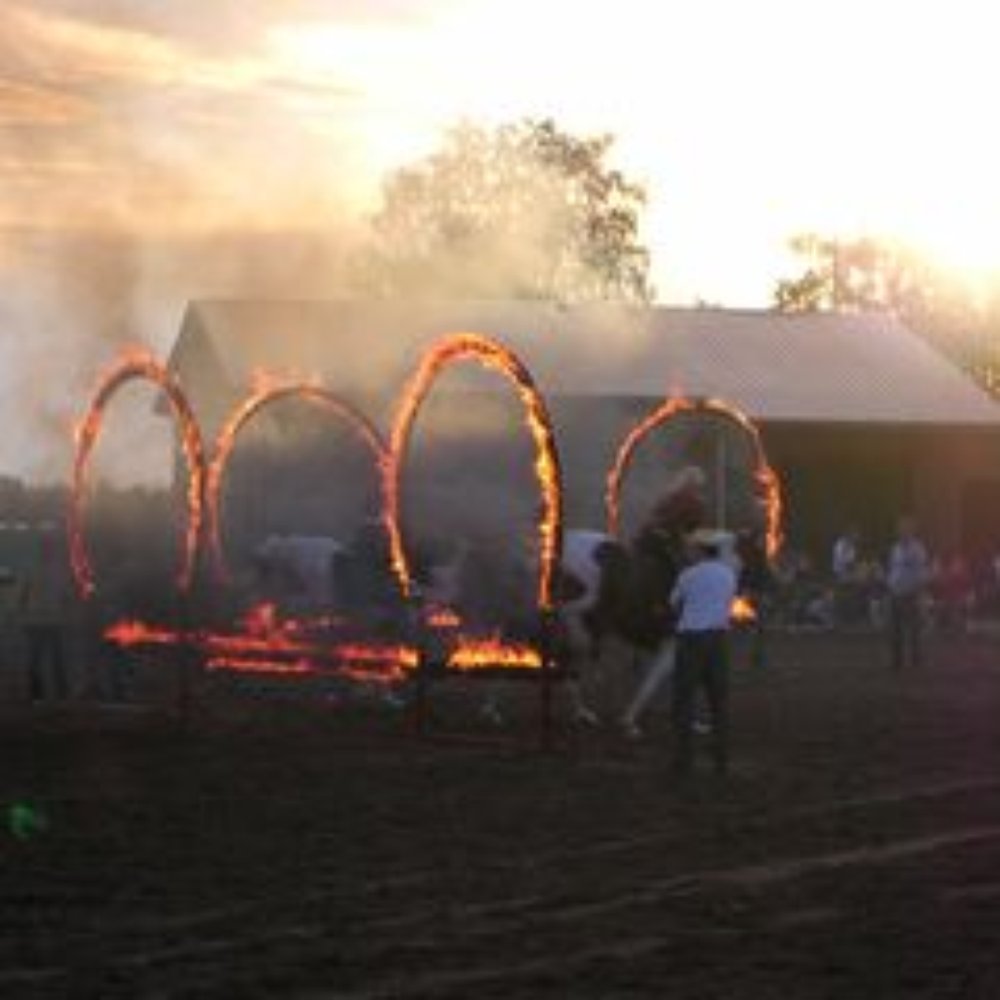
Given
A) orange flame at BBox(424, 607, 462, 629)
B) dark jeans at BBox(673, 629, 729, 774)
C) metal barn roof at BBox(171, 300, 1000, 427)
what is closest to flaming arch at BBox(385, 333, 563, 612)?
orange flame at BBox(424, 607, 462, 629)

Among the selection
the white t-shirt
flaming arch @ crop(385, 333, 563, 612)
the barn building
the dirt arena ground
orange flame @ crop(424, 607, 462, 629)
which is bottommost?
the dirt arena ground

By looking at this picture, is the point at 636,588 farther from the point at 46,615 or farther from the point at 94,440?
the point at 46,615

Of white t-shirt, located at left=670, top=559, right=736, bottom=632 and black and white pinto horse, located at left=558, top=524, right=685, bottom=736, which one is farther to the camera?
black and white pinto horse, located at left=558, top=524, right=685, bottom=736

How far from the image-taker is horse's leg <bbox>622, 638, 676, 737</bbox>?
22.4 metres

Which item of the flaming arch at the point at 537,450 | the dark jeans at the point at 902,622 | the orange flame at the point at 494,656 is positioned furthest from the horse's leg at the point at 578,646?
the dark jeans at the point at 902,622

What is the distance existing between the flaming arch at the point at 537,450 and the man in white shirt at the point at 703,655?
1.80 m

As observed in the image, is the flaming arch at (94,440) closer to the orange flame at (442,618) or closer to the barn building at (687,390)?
the orange flame at (442,618)

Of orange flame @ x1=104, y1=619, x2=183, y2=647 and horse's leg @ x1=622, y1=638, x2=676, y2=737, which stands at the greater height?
orange flame @ x1=104, y1=619, x2=183, y2=647

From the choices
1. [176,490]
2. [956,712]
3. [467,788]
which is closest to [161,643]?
[467,788]

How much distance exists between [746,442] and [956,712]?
76.3ft

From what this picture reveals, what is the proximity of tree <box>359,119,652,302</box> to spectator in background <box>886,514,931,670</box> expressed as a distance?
54.2 meters

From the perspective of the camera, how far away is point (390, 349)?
48.6 m

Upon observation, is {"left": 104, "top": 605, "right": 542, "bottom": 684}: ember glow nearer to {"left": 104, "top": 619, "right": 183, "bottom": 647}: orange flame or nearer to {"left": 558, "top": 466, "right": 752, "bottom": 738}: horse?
{"left": 104, "top": 619, "right": 183, "bottom": 647}: orange flame

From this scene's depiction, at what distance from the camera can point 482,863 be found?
14.5 m
